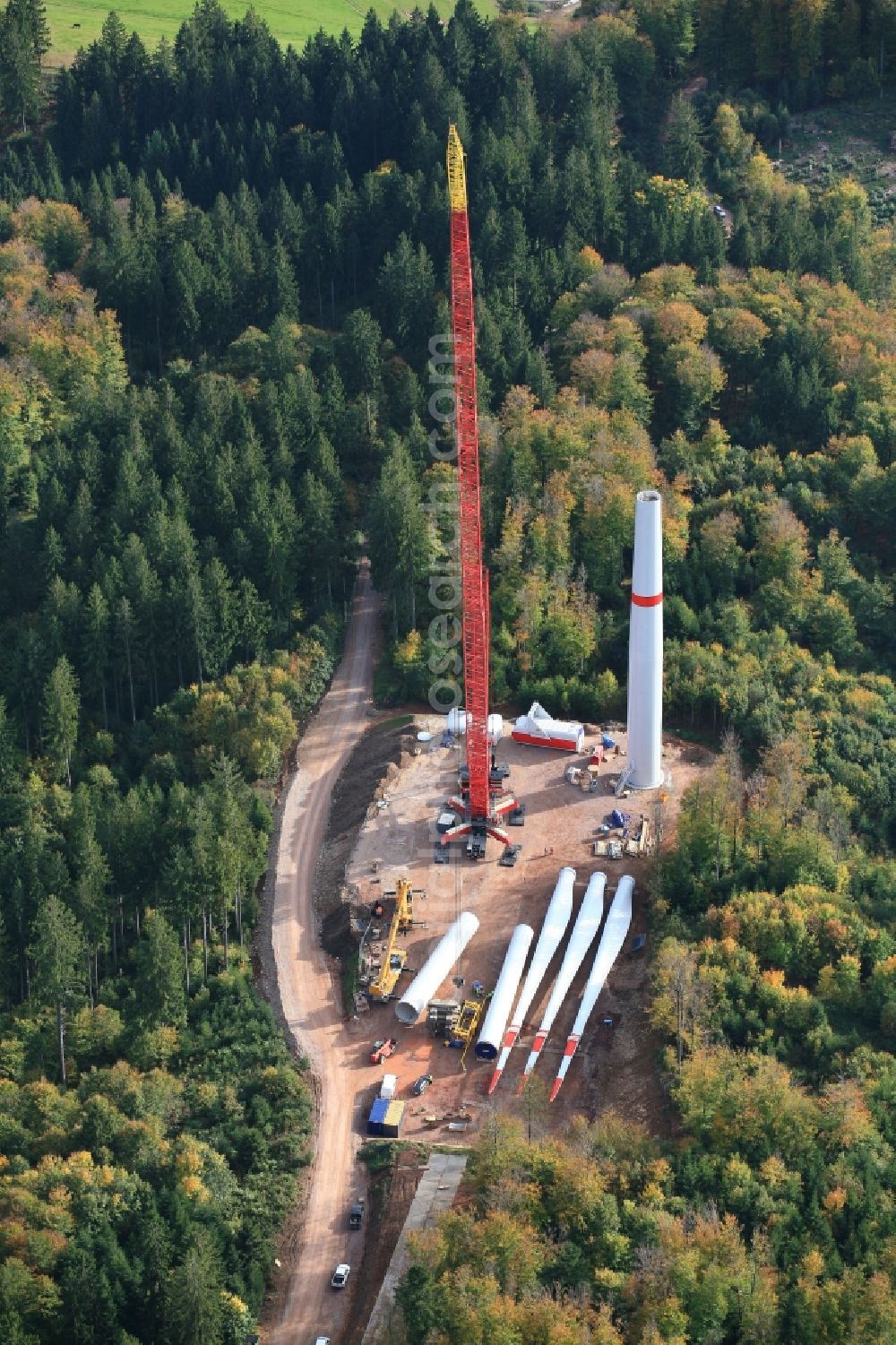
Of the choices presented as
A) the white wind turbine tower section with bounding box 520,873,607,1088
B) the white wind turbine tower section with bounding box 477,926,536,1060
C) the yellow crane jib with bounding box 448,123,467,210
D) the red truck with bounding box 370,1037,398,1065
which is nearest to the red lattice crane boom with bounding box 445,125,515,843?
the yellow crane jib with bounding box 448,123,467,210

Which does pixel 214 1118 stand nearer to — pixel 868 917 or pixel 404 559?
pixel 868 917

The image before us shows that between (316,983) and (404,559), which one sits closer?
(316,983)

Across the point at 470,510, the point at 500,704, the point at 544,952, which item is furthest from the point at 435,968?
the point at 500,704

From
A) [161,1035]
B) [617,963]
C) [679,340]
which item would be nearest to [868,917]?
[617,963]

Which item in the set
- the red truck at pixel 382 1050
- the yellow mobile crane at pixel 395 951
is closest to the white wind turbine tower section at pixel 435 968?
the yellow mobile crane at pixel 395 951

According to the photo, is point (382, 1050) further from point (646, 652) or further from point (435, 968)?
point (646, 652)

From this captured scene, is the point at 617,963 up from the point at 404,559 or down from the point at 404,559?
down

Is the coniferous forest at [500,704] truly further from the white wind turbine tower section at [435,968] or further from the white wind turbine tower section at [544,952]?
the white wind turbine tower section at [435,968]

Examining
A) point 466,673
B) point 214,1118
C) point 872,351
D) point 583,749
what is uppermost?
point 872,351
